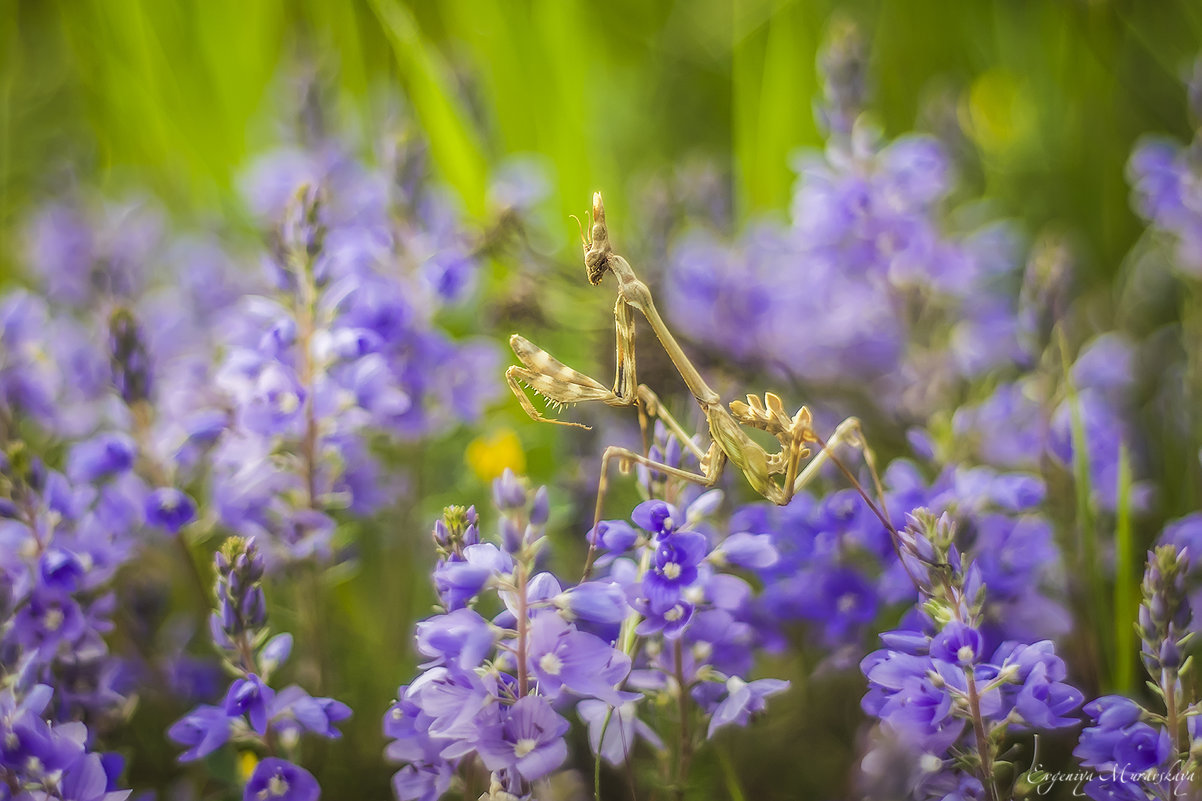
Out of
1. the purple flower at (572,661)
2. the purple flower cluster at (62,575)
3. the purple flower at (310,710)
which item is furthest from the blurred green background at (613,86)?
the purple flower at (572,661)

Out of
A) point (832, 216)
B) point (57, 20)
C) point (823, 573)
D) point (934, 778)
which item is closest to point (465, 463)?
point (823, 573)

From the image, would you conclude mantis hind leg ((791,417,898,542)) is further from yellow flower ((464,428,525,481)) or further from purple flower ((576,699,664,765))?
yellow flower ((464,428,525,481))

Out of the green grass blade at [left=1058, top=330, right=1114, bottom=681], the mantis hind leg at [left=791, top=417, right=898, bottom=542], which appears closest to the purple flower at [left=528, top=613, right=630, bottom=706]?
the mantis hind leg at [left=791, top=417, right=898, bottom=542]

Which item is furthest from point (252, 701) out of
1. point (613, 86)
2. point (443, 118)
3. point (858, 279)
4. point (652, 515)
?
point (613, 86)

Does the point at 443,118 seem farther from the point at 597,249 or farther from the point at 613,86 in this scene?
the point at 597,249

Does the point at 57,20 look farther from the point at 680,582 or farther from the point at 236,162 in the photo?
the point at 680,582

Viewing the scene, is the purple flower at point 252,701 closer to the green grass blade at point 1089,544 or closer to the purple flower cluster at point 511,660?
the purple flower cluster at point 511,660
